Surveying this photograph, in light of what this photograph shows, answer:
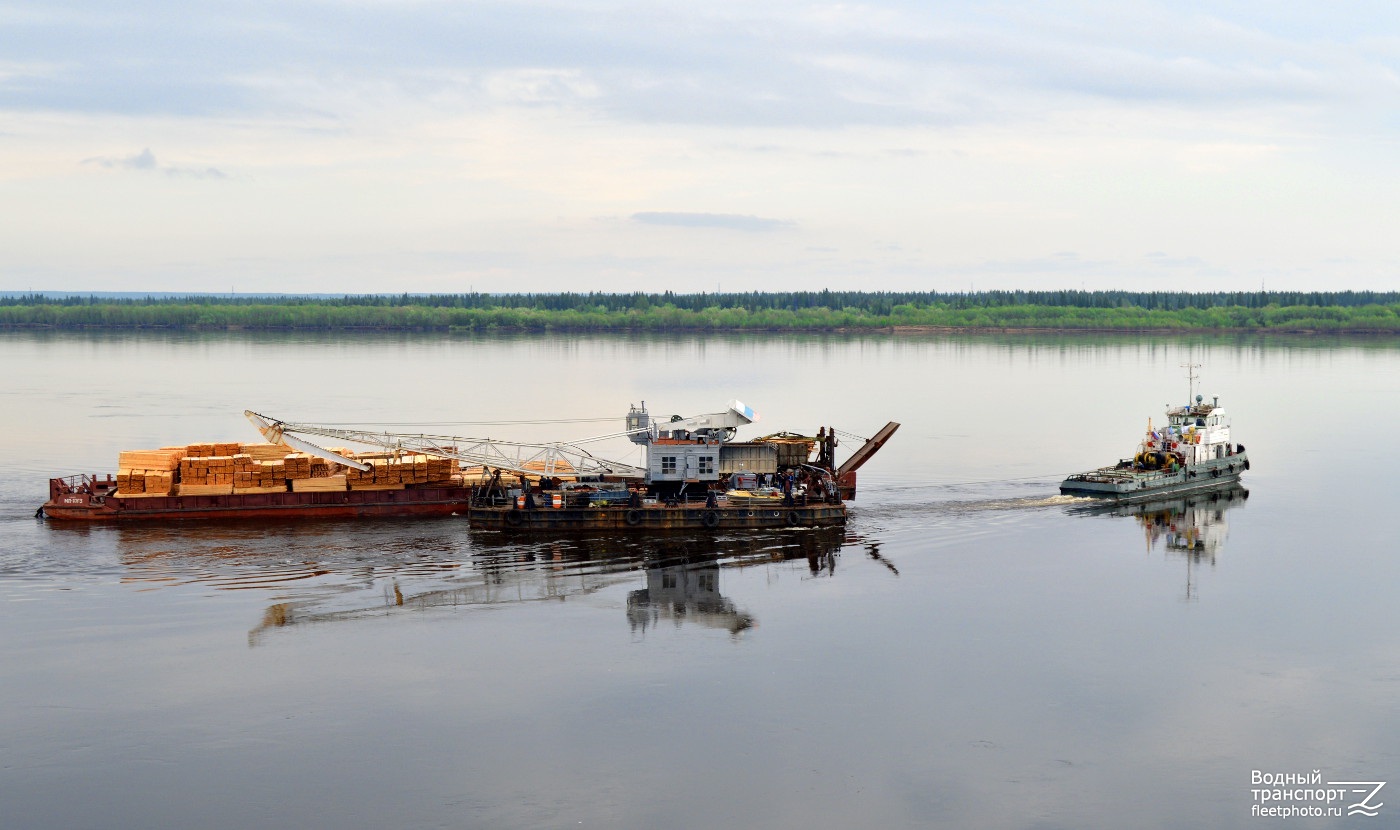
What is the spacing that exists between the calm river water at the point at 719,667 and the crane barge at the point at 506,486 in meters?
1.66

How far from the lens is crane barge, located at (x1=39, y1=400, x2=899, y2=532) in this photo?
58062 millimetres

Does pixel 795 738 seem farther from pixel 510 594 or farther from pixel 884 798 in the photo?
pixel 510 594

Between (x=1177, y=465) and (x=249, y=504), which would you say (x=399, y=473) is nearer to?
(x=249, y=504)

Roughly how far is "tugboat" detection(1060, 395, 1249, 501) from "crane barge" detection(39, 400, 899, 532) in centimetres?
1409

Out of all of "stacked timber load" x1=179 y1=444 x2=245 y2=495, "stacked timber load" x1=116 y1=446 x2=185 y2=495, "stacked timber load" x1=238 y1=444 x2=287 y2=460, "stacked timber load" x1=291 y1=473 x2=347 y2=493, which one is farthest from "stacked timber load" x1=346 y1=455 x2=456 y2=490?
"stacked timber load" x1=116 y1=446 x2=185 y2=495

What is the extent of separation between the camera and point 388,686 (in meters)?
36.7

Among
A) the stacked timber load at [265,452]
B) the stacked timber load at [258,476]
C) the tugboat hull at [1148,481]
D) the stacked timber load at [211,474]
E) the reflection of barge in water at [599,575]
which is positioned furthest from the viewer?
the tugboat hull at [1148,481]

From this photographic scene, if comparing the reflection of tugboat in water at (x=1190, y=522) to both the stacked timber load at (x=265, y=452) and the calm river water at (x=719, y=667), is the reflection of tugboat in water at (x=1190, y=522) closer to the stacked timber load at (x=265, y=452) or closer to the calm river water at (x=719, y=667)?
the calm river water at (x=719, y=667)

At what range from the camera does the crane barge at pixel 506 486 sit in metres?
58.1

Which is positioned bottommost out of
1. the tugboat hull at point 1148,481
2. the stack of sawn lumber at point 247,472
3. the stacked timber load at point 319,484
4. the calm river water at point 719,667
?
the calm river water at point 719,667

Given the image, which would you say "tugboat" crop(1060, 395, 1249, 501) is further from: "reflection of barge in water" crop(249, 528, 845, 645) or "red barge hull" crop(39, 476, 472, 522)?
"red barge hull" crop(39, 476, 472, 522)

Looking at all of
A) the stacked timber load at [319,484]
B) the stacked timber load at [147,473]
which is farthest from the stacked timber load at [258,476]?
the stacked timber load at [147,473]

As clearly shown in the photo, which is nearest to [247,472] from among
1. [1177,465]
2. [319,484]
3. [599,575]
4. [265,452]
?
[319,484]

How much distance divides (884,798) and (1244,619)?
2137cm
